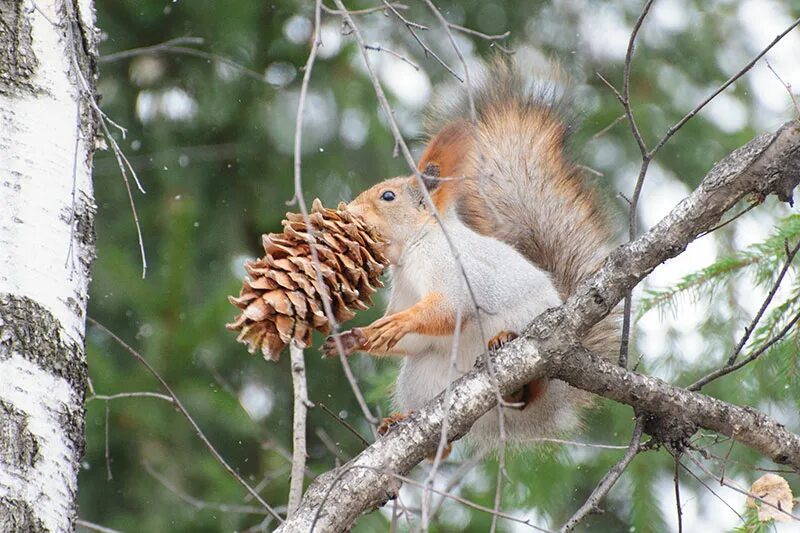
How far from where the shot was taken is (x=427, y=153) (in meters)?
1.91

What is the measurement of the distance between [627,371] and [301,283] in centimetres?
52

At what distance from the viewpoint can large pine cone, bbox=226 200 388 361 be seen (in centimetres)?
150

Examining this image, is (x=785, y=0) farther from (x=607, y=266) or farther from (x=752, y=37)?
(x=607, y=266)

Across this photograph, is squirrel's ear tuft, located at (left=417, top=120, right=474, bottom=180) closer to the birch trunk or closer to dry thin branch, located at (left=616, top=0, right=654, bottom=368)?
dry thin branch, located at (left=616, top=0, right=654, bottom=368)

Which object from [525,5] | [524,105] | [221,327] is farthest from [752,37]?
[221,327]

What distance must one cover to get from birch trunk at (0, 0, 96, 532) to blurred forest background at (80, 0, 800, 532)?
1.24 m

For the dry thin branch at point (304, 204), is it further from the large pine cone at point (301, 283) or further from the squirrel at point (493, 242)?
the squirrel at point (493, 242)

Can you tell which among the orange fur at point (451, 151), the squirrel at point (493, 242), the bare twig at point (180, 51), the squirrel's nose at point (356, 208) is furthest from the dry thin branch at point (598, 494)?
the bare twig at point (180, 51)

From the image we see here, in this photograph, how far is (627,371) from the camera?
159 centimetres

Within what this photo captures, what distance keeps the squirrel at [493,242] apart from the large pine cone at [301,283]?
14 centimetres

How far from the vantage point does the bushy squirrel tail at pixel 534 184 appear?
213cm

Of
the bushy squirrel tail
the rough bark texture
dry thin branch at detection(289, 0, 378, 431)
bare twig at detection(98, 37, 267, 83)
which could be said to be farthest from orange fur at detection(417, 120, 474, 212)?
bare twig at detection(98, 37, 267, 83)

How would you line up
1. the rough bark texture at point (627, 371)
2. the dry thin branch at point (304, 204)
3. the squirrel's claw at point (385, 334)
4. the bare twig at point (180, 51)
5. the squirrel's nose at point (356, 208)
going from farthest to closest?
the bare twig at point (180, 51) < the squirrel's nose at point (356, 208) < the squirrel's claw at point (385, 334) < the rough bark texture at point (627, 371) < the dry thin branch at point (304, 204)

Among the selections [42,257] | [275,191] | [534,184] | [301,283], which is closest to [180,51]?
[275,191]
